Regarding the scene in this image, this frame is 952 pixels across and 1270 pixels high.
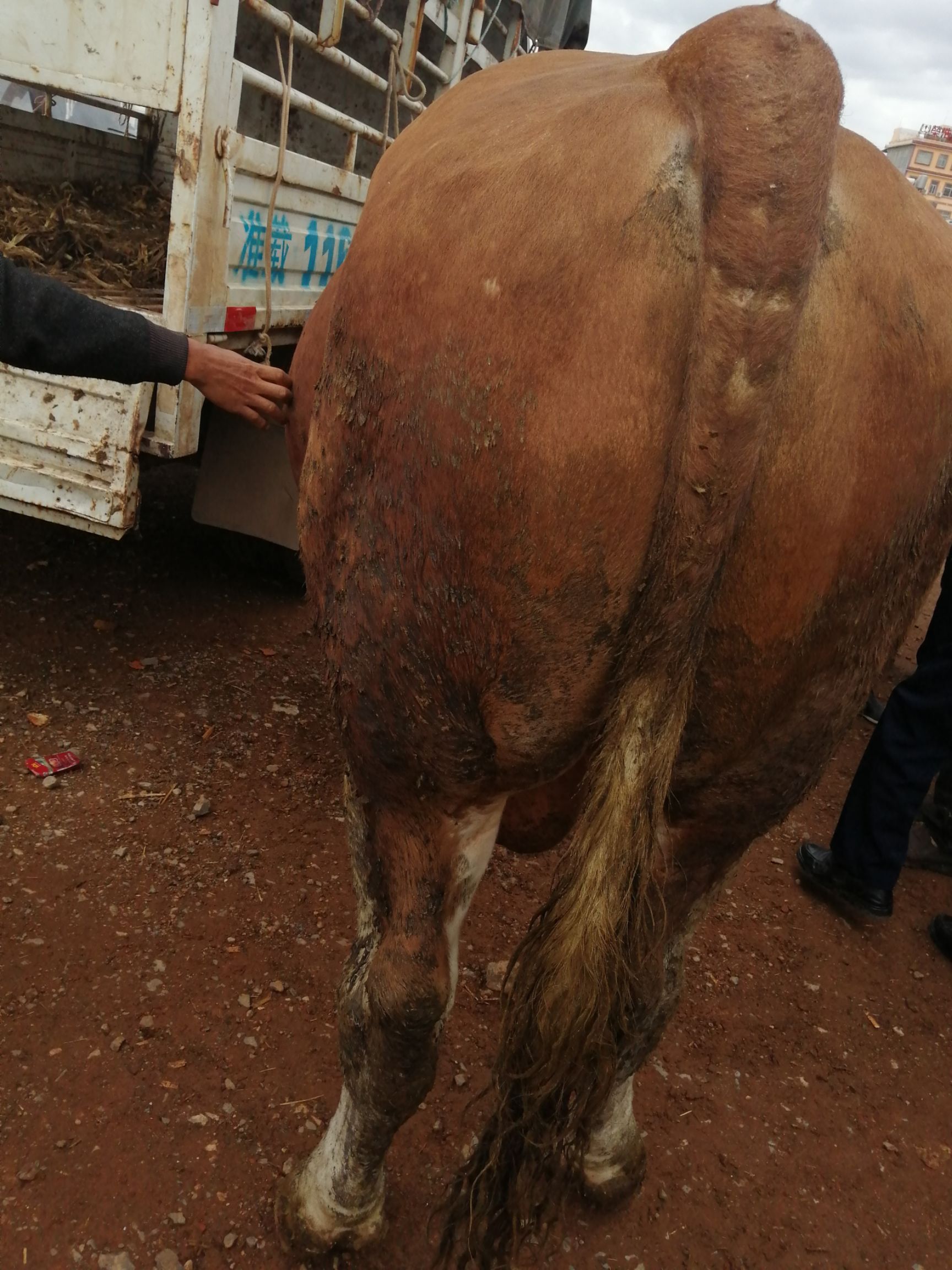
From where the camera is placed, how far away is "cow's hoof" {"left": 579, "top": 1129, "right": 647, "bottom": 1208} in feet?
6.30

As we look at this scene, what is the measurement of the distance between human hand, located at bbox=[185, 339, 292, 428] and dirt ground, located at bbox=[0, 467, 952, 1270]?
4.56 ft

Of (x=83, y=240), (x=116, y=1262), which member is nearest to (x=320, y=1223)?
(x=116, y=1262)

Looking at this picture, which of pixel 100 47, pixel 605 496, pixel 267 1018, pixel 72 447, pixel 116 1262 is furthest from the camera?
pixel 72 447

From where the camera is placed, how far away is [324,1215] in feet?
5.58

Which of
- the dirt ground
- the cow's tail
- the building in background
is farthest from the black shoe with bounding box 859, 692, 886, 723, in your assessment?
the building in background

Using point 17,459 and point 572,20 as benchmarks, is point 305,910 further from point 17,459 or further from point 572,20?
point 572,20

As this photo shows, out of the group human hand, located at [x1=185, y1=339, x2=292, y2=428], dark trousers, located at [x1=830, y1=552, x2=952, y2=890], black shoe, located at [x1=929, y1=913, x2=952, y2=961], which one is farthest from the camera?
black shoe, located at [x1=929, y1=913, x2=952, y2=961]

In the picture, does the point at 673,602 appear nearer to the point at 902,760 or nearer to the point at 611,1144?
the point at 611,1144

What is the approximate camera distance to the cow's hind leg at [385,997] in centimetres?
140

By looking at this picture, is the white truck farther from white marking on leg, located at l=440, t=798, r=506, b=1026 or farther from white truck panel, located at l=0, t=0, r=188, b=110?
white marking on leg, located at l=440, t=798, r=506, b=1026

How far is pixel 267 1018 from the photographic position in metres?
2.21

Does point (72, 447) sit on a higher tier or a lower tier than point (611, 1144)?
higher

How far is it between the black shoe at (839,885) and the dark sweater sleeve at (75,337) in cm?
274

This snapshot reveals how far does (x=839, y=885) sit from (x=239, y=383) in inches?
105
